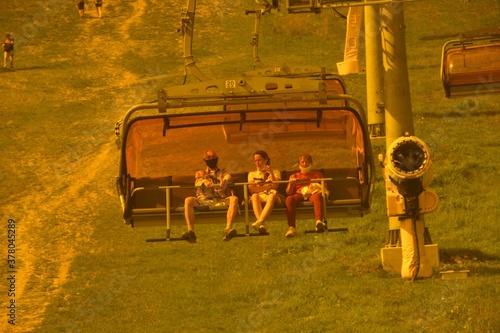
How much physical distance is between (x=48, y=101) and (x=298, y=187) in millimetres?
26376

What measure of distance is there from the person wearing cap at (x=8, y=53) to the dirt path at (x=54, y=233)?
10.6 meters

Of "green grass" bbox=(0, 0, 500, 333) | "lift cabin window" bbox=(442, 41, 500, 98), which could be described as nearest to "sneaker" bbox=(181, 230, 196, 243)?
"green grass" bbox=(0, 0, 500, 333)

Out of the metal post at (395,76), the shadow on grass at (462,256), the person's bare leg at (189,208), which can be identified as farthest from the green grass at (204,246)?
the person's bare leg at (189,208)

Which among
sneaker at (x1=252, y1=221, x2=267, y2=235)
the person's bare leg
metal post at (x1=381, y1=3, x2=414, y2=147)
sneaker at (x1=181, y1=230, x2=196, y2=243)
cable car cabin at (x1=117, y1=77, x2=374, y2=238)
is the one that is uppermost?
metal post at (x1=381, y1=3, x2=414, y2=147)

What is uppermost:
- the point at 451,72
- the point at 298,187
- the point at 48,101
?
the point at 48,101

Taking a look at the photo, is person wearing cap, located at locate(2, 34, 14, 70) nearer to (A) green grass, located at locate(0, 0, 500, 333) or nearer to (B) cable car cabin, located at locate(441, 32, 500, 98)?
(A) green grass, located at locate(0, 0, 500, 333)

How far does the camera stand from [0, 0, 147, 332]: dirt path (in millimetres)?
23062

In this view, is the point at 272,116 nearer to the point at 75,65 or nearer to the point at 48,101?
the point at 48,101

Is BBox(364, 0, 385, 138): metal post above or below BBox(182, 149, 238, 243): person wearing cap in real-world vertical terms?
above

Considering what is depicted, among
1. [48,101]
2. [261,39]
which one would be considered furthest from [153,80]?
[261,39]

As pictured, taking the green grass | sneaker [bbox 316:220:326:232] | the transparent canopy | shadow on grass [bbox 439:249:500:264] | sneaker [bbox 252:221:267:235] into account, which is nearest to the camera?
sneaker [bbox 316:220:326:232]

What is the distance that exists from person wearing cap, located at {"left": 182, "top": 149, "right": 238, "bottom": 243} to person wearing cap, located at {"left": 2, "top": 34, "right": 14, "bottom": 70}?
29853 millimetres

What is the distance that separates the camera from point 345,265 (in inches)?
885

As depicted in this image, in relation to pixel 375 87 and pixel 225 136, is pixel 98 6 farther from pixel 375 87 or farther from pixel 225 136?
pixel 225 136
